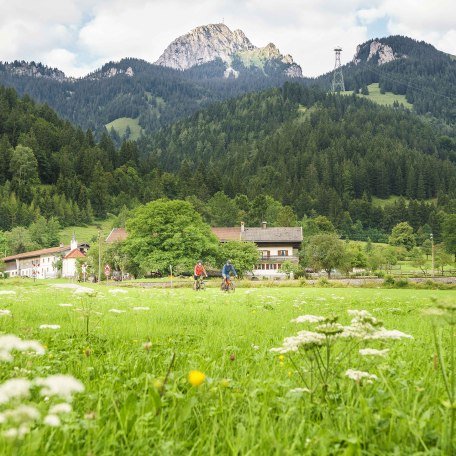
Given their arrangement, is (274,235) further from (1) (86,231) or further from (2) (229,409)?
(2) (229,409)

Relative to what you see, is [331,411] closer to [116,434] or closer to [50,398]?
[116,434]

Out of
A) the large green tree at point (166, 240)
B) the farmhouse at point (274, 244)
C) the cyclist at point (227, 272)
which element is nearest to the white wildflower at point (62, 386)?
the cyclist at point (227, 272)

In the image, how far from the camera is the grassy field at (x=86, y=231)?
13788 cm

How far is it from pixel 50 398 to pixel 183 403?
0.90m

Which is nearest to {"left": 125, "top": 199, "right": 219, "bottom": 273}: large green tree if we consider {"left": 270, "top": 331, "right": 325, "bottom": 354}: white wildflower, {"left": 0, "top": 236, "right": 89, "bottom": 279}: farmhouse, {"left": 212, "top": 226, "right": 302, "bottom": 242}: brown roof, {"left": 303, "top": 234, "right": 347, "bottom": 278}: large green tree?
{"left": 303, "top": 234, "right": 347, "bottom": 278}: large green tree

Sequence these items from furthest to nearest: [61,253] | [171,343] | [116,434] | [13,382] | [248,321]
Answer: [61,253] < [248,321] < [171,343] < [116,434] < [13,382]

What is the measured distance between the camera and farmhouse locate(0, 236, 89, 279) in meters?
114

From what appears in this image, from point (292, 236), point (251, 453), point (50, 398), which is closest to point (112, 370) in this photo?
point (50, 398)

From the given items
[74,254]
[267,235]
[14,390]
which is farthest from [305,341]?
[74,254]

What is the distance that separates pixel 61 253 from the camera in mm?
117812

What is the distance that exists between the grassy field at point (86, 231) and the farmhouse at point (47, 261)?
13.6 meters

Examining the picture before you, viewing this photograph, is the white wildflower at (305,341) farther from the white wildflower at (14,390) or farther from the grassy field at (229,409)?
the white wildflower at (14,390)

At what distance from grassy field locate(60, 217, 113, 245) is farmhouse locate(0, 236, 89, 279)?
13649 mm

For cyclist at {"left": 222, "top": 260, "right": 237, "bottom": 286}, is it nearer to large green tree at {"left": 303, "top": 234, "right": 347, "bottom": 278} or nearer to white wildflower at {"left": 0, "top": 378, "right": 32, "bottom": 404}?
white wildflower at {"left": 0, "top": 378, "right": 32, "bottom": 404}
